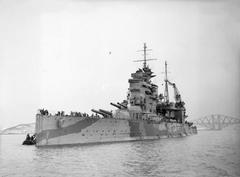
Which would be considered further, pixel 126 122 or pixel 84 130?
pixel 126 122

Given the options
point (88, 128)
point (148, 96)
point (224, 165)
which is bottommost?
point (224, 165)

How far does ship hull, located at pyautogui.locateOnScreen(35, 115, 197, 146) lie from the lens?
1870 cm

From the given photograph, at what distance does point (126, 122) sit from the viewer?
78.6ft

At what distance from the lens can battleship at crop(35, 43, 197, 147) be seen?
18.9 meters

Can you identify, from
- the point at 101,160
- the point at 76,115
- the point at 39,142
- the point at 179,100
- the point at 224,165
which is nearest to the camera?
the point at 224,165

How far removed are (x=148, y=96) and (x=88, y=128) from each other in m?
11.3

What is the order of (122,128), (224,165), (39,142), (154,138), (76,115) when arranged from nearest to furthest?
(224,165) < (39,142) < (76,115) < (122,128) < (154,138)

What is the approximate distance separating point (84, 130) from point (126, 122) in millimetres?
5035

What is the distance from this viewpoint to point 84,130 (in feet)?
65.5

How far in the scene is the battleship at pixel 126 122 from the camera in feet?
62.0

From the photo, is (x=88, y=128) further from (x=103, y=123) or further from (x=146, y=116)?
(x=146, y=116)

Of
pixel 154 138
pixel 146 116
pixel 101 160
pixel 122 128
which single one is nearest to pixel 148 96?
pixel 146 116

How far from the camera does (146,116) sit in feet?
94.0

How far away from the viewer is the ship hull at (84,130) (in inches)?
736
